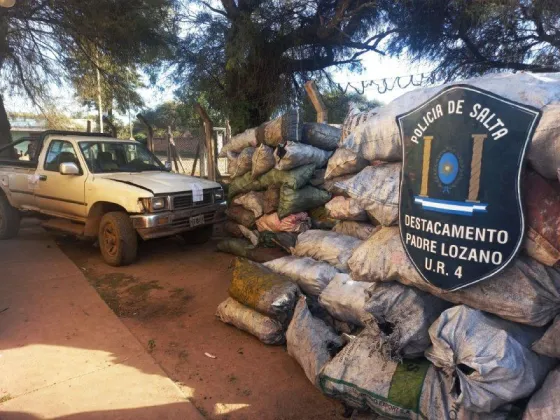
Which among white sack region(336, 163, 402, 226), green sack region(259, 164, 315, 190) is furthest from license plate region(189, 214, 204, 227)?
white sack region(336, 163, 402, 226)

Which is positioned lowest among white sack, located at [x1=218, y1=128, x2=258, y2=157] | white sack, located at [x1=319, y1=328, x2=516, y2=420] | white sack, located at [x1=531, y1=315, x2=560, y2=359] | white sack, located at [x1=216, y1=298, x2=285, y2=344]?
white sack, located at [x1=216, y1=298, x2=285, y2=344]

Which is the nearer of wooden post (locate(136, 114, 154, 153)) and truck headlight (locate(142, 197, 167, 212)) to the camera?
truck headlight (locate(142, 197, 167, 212))

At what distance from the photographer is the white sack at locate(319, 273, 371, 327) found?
3020 millimetres

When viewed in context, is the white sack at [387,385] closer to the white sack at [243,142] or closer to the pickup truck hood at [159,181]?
the pickup truck hood at [159,181]

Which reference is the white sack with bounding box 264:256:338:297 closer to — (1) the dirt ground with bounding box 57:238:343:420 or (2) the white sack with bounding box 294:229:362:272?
(2) the white sack with bounding box 294:229:362:272

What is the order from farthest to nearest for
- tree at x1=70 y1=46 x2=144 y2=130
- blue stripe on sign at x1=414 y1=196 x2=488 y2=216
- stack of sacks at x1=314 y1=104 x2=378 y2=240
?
tree at x1=70 y1=46 x2=144 y2=130 < stack of sacks at x1=314 y1=104 x2=378 y2=240 < blue stripe on sign at x1=414 y1=196 x2=488 y2=216

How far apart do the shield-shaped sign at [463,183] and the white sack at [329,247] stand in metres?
1.58

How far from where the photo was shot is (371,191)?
275 centimetres

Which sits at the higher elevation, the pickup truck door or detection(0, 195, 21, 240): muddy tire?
the pickup truck door

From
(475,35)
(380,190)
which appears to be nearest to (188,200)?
(380,190)

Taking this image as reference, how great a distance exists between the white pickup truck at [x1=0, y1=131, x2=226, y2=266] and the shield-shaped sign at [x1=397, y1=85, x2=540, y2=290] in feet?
13.2

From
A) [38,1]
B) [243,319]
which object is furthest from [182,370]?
[38,1]

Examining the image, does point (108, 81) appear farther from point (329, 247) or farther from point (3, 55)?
point (329, 247)

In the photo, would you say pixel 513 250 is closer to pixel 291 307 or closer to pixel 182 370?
pixel 291 307
